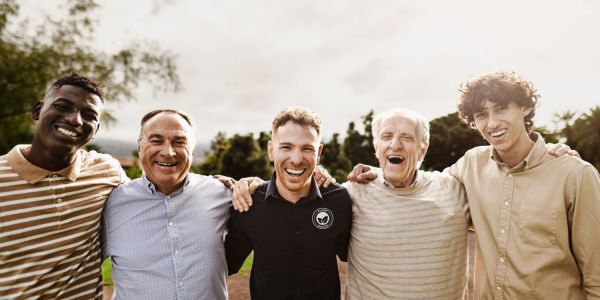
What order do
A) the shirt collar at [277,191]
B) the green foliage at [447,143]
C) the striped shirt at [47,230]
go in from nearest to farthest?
the striped shirt at [47,230] < the shirt collar at [277,191] < the green foliage at [447,143]

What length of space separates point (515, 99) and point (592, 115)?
30.7 m

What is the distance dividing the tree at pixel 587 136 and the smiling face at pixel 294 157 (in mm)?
28853

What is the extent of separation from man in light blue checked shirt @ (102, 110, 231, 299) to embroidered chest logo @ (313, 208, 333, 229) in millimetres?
816

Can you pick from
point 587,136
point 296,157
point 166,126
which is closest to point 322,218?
point 296,157

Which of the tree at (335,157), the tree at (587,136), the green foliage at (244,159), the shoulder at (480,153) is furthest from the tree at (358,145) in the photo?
the shoulder at (480,153)

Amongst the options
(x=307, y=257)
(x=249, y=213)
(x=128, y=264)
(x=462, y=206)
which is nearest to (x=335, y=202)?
(x=307, y=257)

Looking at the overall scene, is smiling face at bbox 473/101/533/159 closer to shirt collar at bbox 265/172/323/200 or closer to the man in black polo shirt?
the man in black polo shirt

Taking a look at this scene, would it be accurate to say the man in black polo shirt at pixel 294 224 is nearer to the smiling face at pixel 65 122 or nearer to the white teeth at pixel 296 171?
the white teeth at pixel 296 171

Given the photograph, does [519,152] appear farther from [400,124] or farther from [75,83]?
[75,83]

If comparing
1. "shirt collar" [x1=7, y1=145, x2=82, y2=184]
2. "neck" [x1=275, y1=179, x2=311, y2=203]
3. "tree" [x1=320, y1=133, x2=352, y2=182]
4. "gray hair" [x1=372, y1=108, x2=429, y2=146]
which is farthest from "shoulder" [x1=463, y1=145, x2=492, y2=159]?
"tree" [x1=320, y1=133, x2=352, y2=182]

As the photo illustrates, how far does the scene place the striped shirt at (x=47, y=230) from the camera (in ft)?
9.21

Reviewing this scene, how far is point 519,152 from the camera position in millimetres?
3271

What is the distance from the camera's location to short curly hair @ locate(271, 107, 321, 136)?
332cm

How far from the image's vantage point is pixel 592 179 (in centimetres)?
289
